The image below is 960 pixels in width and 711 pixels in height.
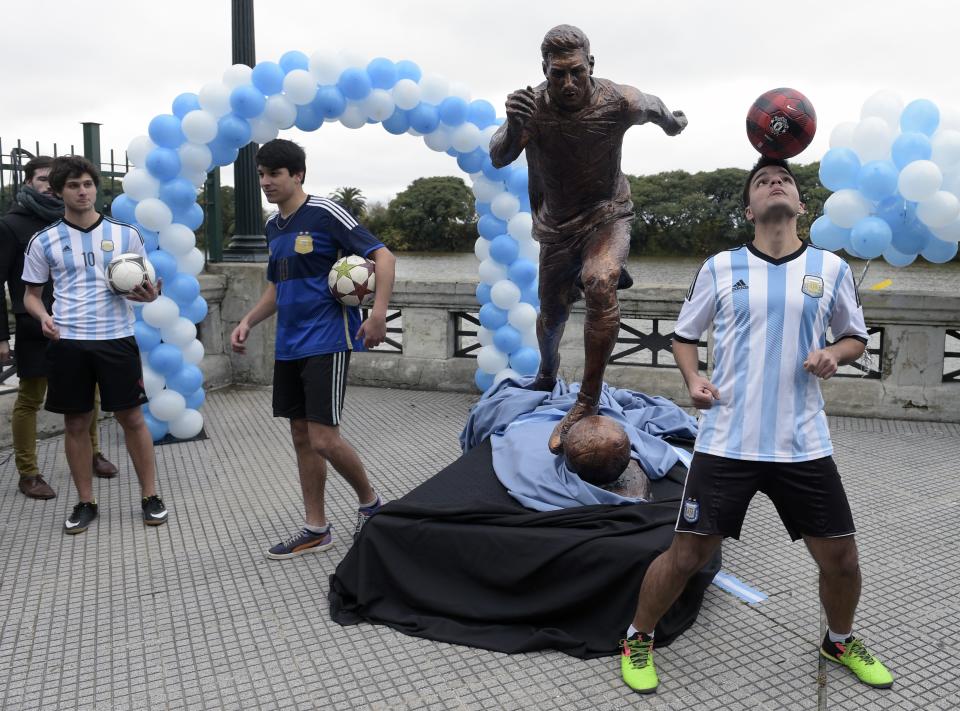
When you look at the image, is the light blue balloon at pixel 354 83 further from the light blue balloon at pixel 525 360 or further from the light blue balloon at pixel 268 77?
the light blue balloon at pixel 525 360

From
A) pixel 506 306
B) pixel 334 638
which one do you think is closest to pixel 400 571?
pixel 334 638

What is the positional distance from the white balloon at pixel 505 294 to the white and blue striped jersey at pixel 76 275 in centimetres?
336

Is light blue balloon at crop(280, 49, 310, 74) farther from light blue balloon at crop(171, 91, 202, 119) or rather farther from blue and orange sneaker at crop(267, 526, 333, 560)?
blue and orange sneaker at crop(267, 526, 333, 560)

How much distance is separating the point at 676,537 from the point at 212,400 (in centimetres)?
599

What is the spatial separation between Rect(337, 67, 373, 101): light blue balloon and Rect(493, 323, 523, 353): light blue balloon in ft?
7.22

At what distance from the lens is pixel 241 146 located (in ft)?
20.5

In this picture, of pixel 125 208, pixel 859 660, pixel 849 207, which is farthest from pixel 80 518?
pixel 849 207

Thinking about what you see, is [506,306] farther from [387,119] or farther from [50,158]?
[50,158]

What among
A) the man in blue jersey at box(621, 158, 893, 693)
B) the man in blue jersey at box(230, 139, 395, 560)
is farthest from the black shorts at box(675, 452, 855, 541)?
the man in blue jersey at box(230, 139, 395, 560)

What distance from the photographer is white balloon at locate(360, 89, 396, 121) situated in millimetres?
6445

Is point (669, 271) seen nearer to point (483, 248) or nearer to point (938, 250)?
point (483, 248)

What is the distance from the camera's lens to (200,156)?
6.07 metres

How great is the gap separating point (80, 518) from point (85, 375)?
78 centimetres

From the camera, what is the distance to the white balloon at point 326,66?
6.23m
